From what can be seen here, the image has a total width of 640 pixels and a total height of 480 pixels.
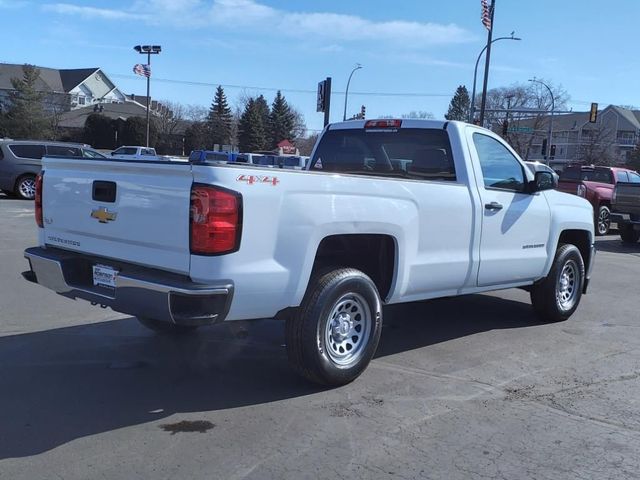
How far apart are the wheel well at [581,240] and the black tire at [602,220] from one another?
464 inches

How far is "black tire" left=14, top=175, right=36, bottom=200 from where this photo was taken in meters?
20.2

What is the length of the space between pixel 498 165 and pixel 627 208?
11132 mm

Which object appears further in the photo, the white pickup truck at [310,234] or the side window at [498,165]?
the side window at [498,165]

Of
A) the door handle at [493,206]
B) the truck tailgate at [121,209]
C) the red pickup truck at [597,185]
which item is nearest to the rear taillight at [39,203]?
the truck tailgate at [121,209]

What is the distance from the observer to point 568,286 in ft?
23.7

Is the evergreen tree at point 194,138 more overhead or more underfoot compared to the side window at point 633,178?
more overhead

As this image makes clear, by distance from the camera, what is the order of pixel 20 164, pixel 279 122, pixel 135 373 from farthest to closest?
pixel 279 122, pixel 20 164, pixel 135 373

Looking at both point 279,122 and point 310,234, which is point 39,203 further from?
point 279,122

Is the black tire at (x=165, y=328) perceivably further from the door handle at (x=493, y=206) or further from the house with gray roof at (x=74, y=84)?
the house with gray roof at (x=74, y=84)

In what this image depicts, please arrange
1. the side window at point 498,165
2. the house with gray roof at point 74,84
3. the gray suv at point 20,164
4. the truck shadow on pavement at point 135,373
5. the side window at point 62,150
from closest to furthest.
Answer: the truck shadow on pavement at point 135,373
the side window at point 498,165
the gray suv at point 20,164
the side window at point 62,150
the house with gray roof at point 74,84

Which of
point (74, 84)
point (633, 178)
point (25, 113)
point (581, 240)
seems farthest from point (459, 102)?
point (581, 240)

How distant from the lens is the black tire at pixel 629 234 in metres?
16.0

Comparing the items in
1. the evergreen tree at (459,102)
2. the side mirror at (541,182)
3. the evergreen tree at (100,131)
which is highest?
the evergreen tree at (459,102)

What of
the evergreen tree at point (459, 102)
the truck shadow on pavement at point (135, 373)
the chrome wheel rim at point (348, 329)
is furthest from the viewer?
the evergreen tree at point (459, 102)
